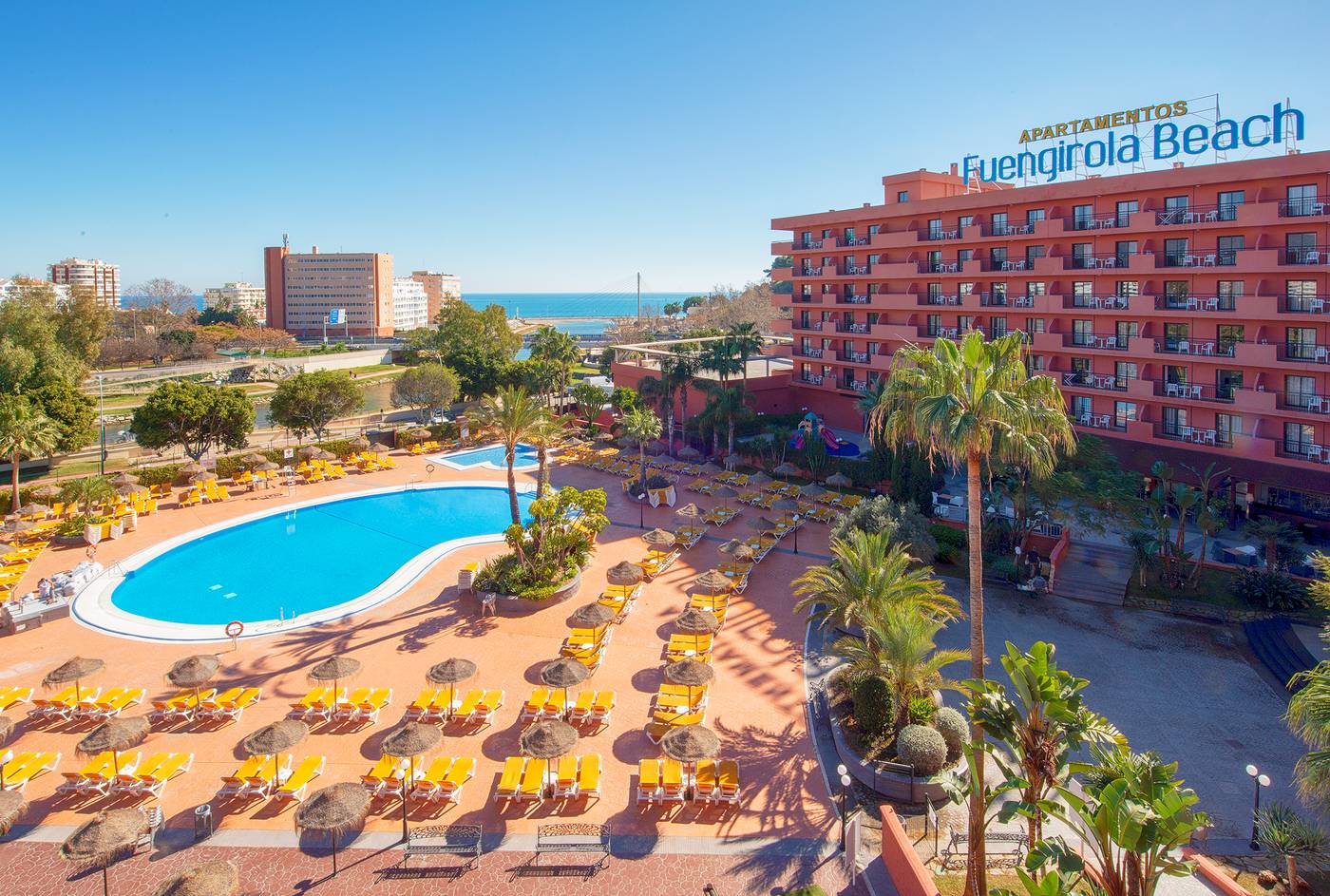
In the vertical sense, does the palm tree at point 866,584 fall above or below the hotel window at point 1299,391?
below

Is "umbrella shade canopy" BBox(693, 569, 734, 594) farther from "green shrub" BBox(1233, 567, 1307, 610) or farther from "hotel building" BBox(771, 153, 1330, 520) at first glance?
"hotel building" BBox(771, 153, 1330, 520)

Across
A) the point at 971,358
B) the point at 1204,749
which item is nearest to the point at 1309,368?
the point at 1204,749

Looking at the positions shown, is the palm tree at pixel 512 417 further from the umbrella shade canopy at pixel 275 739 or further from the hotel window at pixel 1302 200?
the hotel window at pixel 1302 200

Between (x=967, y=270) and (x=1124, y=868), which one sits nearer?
(x=1124, y=868)

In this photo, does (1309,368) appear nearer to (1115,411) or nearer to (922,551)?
(1115,411)

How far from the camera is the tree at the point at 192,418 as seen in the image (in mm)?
41000

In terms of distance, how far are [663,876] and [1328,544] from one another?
30.5 meters

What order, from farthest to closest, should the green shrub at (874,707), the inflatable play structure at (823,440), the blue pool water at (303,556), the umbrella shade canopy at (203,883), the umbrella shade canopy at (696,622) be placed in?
the inflatable play structure at (823,440) → the blue pool water at (303,556) → the umbrella shade canopy at (696,622) → the green shrub at (874,707) → the umbrella shade canopy at (203,883)

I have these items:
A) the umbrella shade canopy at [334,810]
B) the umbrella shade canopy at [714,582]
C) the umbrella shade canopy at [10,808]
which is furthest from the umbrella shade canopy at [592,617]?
the umbrella shade canopy at [10,808]

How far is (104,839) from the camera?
13.2 metres

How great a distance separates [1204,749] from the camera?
695 inches

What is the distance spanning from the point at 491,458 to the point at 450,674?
1177 inches

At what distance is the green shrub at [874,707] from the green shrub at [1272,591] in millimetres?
15892

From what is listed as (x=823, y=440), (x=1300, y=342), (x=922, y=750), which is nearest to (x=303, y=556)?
(x=823, y=440)
